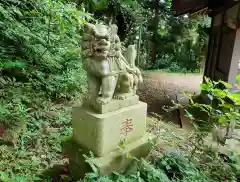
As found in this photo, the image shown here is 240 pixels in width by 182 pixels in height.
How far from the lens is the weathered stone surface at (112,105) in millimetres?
2382

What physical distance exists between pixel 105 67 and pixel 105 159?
0.99m

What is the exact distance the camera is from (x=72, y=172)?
105 inches

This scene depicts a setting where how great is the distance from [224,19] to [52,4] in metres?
5.36

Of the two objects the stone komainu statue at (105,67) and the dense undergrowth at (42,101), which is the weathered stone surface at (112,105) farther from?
the dense undergrowth at (42,101)

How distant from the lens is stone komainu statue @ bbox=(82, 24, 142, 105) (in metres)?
2.29

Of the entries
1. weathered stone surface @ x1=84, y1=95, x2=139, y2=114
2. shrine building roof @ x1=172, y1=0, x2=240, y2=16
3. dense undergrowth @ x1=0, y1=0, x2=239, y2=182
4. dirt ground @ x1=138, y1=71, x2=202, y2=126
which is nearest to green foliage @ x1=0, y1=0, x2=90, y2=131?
dense undergrowth @ x1=0, y1=0, x2=239, y2=182

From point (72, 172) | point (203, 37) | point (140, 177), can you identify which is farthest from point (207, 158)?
point (203, 37)

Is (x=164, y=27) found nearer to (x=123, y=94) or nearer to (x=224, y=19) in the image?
(x=224, y=19)

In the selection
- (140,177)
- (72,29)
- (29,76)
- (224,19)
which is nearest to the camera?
(140,177)

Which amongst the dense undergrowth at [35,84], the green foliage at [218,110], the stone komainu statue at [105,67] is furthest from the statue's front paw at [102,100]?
the dense undergrowth at [35,84]

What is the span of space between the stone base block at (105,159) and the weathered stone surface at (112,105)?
49 cm

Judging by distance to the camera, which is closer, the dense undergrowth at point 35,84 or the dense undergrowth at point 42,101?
the dense undergrowth at point 42,101

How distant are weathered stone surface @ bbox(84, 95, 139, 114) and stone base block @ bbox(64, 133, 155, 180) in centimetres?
49

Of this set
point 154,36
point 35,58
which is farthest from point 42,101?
point 154,36
